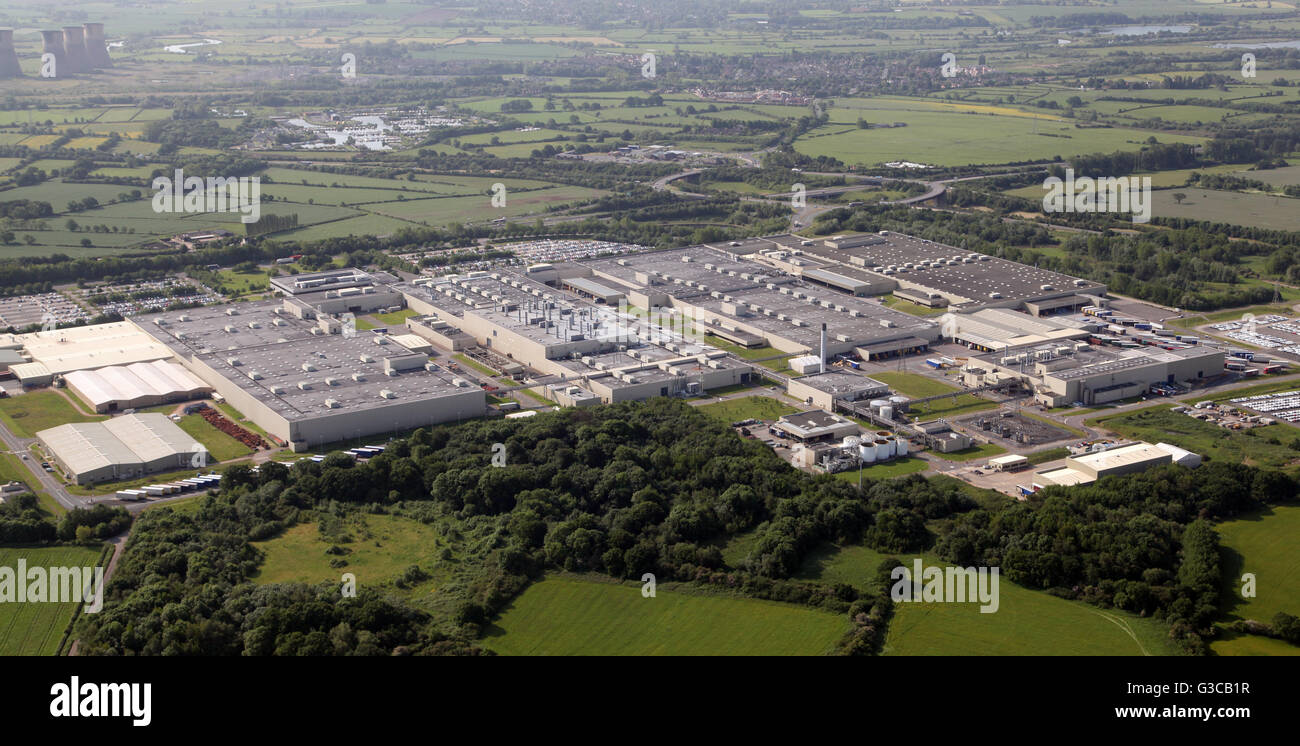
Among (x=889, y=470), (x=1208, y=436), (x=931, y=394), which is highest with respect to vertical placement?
(x=931, y=394)

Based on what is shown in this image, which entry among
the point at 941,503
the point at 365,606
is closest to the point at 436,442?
the point at 365,606

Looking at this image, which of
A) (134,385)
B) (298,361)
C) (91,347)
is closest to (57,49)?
(91,347)

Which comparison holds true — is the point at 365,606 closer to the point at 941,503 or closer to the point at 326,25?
the point at 941,503

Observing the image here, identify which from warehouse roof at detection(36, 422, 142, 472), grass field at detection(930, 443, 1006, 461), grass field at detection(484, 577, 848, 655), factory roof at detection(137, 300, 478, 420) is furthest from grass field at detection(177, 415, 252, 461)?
grass field at detection(930, 443, 1006, 461)

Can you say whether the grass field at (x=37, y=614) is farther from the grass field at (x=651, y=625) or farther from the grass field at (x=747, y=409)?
the grass field at (x=747, y=409)

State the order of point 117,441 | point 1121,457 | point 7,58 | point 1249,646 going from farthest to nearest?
point 7,58
point 117,441
point 1121,457
point 1249,646

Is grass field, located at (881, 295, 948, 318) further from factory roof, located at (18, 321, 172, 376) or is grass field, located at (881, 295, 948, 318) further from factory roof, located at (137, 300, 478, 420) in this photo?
factory roof, located at (18, 321, 172, 376)

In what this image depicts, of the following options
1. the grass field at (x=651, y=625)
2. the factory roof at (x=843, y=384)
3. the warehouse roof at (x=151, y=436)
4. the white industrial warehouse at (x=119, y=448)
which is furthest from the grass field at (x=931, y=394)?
the warehouse roof at (x=151, y=436)

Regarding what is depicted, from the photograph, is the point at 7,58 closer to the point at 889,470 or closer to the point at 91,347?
the point at 91,347
